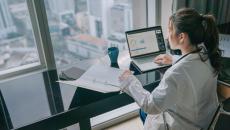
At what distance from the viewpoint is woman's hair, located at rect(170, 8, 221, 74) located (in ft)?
3.45

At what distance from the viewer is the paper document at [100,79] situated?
1.27 metres

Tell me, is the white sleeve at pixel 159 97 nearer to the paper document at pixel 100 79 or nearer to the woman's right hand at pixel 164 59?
the paper document at pixel 100 79

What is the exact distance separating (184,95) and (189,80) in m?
0.07

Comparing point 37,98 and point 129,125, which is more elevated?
point 37,98

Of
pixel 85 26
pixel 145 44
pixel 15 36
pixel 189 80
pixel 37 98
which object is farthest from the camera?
pixel 85 26

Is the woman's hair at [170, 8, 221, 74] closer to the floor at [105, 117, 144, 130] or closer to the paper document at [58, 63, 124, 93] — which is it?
the paper document at [58, 63, 124, 93]

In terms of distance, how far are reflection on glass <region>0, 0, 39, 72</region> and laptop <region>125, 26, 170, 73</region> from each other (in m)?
0.72

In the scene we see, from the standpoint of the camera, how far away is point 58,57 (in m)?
1.91

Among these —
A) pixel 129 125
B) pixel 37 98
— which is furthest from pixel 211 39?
pixel 129 125

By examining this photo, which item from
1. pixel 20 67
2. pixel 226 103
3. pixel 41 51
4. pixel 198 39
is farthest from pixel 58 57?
pixel 226 103

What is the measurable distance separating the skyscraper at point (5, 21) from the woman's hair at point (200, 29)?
3.87ft

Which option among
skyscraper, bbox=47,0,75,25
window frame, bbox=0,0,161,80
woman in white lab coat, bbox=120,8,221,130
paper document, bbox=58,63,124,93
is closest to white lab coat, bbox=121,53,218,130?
woman in white lab coat, bbox=120,8,221,130

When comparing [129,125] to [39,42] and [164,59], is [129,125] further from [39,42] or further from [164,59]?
[39,42]

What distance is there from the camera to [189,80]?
101cm
